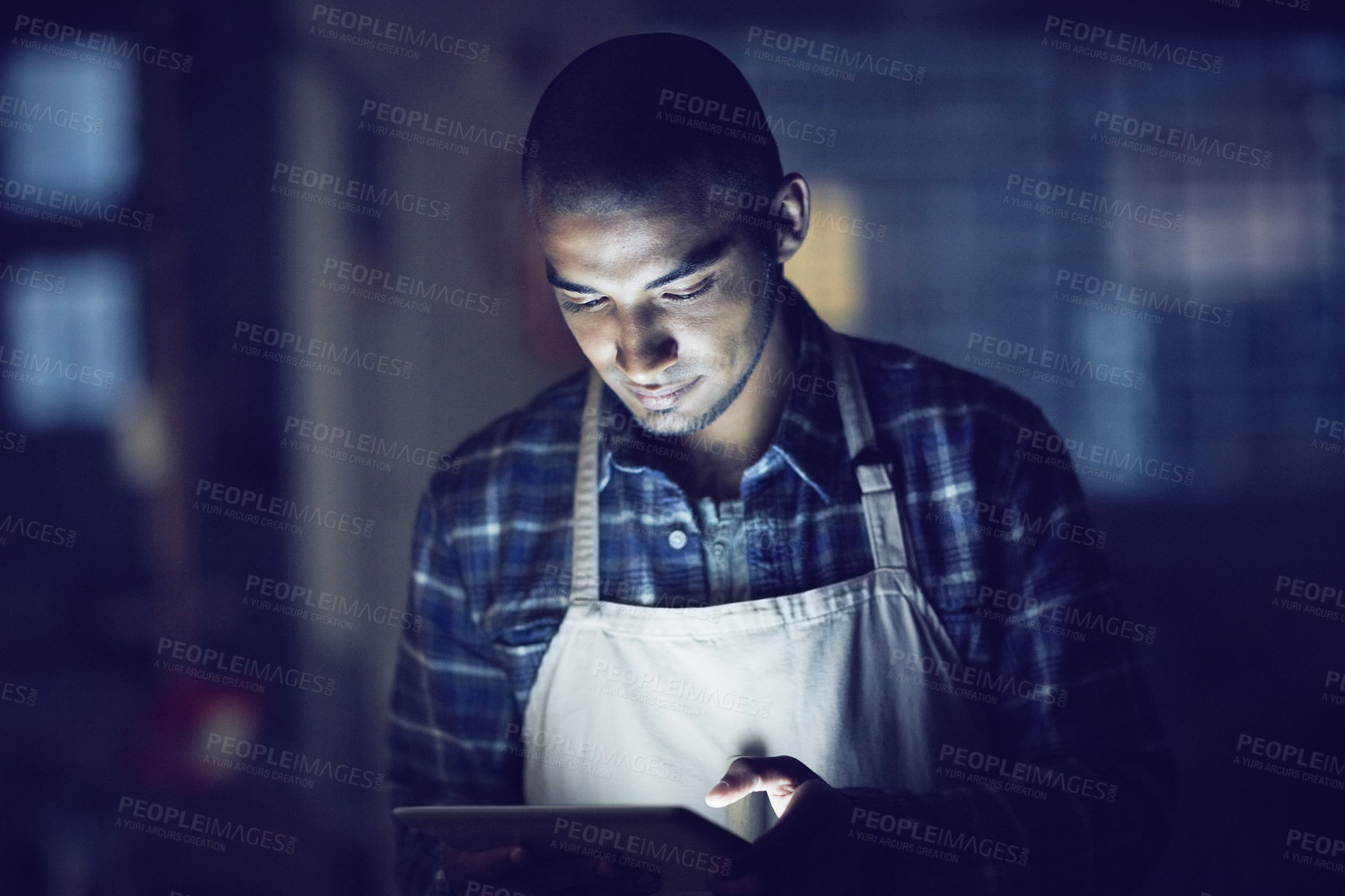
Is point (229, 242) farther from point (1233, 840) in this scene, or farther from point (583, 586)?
point (1233, 840)

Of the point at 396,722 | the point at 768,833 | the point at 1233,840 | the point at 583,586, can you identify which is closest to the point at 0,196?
the point at 396,722

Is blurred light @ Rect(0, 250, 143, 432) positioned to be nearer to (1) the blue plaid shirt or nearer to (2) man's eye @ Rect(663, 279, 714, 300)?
(1) the blue plaid shirt

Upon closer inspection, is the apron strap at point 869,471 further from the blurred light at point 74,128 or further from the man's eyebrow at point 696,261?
the blurred light at point 74,128

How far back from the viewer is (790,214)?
3.76 ft

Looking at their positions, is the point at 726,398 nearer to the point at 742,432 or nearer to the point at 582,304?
the point at 742,432

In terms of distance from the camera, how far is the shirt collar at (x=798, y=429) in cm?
117

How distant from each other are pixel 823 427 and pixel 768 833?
1.67 ft

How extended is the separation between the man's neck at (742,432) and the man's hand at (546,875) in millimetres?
462

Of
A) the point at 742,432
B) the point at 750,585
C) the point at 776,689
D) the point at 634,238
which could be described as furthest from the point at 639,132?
the point at 776,689

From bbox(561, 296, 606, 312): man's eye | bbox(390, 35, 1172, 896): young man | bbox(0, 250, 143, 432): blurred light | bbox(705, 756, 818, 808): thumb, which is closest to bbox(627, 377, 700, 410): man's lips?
bbox(390, 35, 1172, 896): young man

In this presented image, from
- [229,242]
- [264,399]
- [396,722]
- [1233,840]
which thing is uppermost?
[229,242]

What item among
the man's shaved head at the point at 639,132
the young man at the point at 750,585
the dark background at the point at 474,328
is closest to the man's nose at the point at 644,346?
the young man at the point at 750,585

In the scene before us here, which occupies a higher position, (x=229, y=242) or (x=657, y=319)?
(x=229, y=242)

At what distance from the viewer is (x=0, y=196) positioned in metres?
1.83
